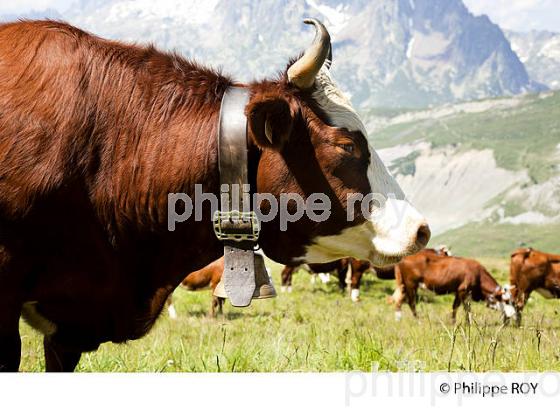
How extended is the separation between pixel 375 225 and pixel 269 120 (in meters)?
0.85

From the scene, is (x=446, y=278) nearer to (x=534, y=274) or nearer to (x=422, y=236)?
(x=534, y=274)

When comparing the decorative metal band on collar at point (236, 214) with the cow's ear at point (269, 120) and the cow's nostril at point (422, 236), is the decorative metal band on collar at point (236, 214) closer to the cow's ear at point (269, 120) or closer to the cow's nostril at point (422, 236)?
the cow's ear at point (269, 120)

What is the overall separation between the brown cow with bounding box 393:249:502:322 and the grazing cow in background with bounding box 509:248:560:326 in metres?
1.35

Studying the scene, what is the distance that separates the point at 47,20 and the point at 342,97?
184 centimetres

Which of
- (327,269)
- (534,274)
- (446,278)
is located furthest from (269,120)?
(327,269)

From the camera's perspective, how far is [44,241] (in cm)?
321

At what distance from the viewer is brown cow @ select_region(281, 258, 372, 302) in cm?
2392

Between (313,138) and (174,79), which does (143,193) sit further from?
(313,138)

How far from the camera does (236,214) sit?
337 centimetres

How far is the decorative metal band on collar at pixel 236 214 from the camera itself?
11.1 feet
